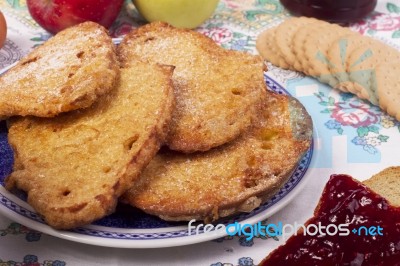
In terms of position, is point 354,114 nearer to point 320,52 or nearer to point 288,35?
point 320,52

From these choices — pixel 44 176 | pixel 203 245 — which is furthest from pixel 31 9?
pixel 203 245

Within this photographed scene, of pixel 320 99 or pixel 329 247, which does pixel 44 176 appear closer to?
pixel 329 247

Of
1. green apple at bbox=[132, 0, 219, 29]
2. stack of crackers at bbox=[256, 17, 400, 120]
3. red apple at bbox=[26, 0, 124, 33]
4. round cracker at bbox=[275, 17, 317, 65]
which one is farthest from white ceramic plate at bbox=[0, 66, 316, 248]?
green apple at bbox=[132, 0, 219, 29]

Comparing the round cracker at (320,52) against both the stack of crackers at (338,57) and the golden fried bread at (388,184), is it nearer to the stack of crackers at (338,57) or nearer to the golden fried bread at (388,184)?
the stack of crackers at (338,57)

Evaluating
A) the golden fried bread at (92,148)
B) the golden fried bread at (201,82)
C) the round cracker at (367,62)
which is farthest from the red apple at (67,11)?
the round cracker at (367,62)

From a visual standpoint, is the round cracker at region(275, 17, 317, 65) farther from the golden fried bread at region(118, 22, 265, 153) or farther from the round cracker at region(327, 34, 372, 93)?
the golden fried bread at region(118, 22, 265, 153)

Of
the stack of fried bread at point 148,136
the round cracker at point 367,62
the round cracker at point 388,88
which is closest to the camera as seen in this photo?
the stack of fried bread at point 148,136

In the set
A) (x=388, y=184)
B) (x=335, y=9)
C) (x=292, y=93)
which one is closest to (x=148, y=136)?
(x=388, y=184)
